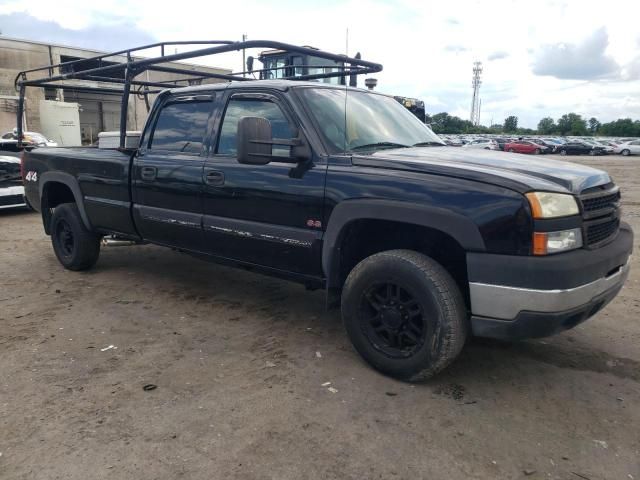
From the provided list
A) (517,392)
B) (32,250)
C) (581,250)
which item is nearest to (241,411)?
(517,392)

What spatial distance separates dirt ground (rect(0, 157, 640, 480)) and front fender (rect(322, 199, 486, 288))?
76 centimetres

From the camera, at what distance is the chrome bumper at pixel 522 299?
282 cm

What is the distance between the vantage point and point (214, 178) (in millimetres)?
4145

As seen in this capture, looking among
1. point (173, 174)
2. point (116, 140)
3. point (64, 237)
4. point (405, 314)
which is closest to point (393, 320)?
point (405, 314)

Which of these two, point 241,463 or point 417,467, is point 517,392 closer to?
point 417,467

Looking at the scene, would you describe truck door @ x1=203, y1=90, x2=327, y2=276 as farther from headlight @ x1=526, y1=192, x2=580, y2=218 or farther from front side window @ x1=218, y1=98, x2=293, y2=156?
headlight @ x1=526, y1=192, x2=580, y2=218

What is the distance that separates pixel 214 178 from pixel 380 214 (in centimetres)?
153

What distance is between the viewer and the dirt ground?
255 cm

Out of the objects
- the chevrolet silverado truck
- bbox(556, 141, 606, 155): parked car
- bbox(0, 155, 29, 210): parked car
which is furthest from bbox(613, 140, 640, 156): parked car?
the chevrolet silverado truck

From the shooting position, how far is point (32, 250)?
6895 mm

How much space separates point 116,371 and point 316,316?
1.70m

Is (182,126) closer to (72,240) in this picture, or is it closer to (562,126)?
(72,240)

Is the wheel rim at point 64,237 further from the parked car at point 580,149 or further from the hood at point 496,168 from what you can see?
the parked car at point 580,149

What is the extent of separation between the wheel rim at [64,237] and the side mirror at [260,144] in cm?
324
